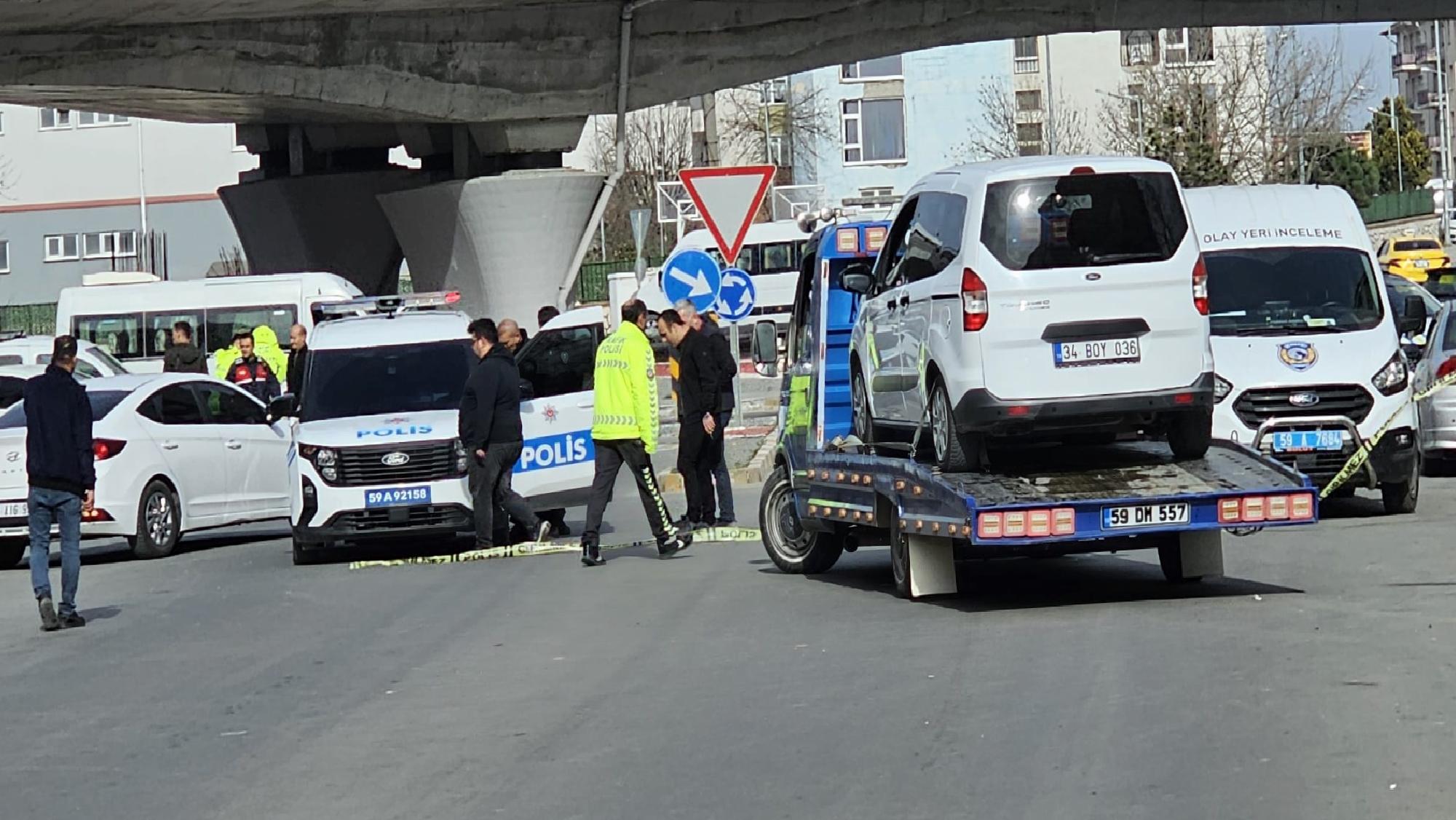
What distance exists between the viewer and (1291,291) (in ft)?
56.4

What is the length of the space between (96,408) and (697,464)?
5673 millimetres

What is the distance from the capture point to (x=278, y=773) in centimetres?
829

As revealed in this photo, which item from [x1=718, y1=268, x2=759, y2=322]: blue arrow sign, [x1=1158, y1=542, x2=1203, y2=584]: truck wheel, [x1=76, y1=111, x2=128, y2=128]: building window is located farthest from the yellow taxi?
[x1=1158, y1=542, x2=1203, y2=584]: truck wheel

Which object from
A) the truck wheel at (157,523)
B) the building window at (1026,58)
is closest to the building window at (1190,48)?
the building window at (1026,58)

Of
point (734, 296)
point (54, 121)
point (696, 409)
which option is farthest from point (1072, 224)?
point (54, 121)

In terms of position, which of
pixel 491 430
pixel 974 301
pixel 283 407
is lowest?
pixel 491 430

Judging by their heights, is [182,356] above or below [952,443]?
above

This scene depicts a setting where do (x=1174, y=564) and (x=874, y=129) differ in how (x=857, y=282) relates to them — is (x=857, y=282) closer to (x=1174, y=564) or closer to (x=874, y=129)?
(x=1174, y=564)

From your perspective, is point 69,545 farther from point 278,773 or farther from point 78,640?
point 278,773

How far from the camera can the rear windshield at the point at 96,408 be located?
19.1m

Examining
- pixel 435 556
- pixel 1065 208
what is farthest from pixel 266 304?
pixel 1065 208

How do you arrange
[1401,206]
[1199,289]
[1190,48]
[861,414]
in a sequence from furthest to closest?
[1401,206] < [1190,48] < [861,414] < [1199,289]

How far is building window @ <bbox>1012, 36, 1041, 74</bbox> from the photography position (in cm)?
8389

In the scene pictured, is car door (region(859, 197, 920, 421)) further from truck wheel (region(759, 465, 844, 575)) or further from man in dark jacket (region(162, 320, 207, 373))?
man in dark jacket (region(162, 320, 207, 373))
